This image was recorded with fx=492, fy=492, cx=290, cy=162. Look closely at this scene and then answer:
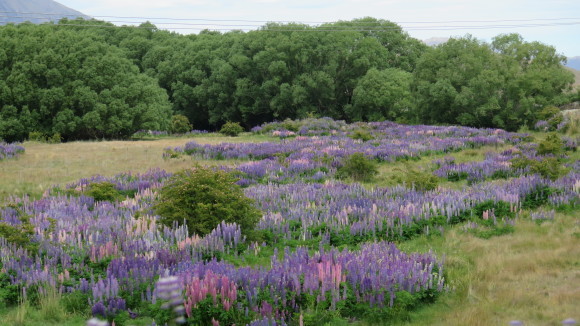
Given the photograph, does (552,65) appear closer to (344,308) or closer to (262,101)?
(262,101)

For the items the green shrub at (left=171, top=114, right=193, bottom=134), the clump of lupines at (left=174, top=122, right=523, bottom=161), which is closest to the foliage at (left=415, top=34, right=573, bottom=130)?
the clump of lupines at (left=174, top=122, right=523, bottom=161)

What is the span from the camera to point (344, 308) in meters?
5.32

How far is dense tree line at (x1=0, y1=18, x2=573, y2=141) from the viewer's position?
3588 centimetres

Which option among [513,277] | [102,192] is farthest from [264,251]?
[102,192]

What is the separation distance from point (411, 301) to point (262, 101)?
52765 millimetres

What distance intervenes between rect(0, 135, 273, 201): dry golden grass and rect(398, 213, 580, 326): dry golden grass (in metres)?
10.5

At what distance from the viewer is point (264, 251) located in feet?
24.3

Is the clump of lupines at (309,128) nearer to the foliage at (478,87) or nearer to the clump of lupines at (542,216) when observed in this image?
the foliage at (478,87)

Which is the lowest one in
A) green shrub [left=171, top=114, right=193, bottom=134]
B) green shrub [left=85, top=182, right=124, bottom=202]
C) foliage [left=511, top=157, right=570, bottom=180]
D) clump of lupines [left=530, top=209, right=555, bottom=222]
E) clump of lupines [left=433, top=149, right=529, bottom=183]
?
green shrub [left=171, top=114, right=193, bottom=134]

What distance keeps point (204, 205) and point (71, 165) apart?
11809 mm

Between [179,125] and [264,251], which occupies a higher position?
[264,251]

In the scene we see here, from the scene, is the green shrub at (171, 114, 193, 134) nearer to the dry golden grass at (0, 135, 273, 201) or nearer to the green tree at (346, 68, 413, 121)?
the green tree at (346, 68, 413, 121)

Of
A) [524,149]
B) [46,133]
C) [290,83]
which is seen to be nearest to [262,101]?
[290,83]

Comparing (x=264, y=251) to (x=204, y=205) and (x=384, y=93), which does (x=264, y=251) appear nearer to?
(x=204, y=205)
